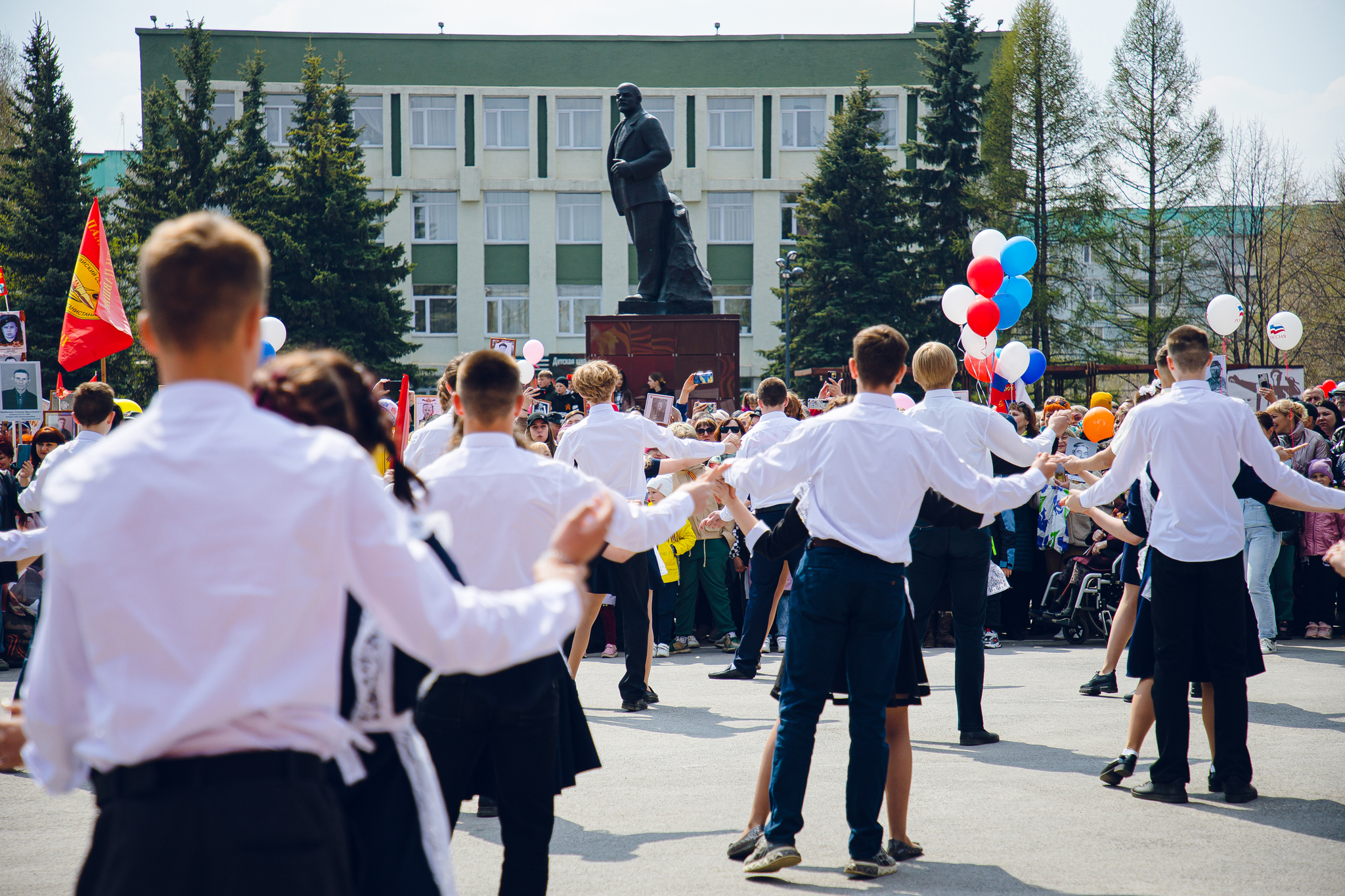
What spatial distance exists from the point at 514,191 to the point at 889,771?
4297 cm

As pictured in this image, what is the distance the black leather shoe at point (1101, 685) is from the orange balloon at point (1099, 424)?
8.13ft

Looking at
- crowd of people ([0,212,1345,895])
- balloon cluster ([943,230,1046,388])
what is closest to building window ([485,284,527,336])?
balloon cluster ([943,230,1046,388])

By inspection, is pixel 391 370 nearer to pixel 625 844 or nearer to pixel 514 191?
pixel 514 191

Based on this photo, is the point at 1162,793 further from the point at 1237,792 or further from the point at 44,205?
the point at 44,205

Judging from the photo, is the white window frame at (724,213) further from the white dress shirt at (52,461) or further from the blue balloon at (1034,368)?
the white dress shirt at (52,461)

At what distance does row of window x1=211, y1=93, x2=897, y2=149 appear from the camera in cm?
4528

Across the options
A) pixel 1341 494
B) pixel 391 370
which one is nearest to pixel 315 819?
pixel 1341 494

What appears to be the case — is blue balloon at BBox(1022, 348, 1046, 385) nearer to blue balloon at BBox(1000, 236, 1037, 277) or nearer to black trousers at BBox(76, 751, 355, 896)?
blue balloon at BBox(1000, 236, 1037, 277)

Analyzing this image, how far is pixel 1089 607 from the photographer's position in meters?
11.2

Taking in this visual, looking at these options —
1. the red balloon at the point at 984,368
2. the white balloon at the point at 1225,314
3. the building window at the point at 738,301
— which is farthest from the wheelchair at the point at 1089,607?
the building window at the point at 738,301

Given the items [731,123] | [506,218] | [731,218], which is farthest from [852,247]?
[506,218]

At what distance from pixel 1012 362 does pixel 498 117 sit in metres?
36.6

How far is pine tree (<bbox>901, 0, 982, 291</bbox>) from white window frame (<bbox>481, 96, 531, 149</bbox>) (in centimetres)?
1550

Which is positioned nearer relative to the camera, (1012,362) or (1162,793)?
(1162,793)
